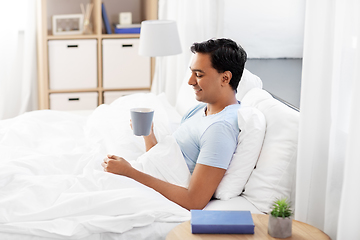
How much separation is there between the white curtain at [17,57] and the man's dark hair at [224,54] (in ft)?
8.16

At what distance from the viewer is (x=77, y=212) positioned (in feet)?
4.44

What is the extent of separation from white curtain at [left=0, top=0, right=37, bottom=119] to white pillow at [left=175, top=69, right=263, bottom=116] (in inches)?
68.3

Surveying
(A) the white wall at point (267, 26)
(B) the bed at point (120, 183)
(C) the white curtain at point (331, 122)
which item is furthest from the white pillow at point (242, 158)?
(A) the white wall at point (267, 26)

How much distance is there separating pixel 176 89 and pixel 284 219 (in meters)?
2.27

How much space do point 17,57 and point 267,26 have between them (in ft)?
7.03

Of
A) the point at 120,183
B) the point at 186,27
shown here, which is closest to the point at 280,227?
the point at 120,183

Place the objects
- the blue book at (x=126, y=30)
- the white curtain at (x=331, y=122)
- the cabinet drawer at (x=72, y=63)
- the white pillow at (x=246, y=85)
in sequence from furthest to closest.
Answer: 1. the blue book at (x=126, y=30)
2. the cabinet drawer at (x=72, y=63)
3. the white pillow at (x=246, y=85)
4. the white curtain at (x=331, y=122)

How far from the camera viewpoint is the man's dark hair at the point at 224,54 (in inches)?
64.1

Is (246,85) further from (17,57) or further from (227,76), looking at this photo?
(17,57)

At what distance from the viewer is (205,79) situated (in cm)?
164

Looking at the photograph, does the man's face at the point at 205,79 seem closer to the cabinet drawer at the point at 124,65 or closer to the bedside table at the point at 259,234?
the bedside table at the point at 259,234

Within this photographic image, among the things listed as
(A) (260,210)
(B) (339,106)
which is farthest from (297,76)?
(B) (339,106)

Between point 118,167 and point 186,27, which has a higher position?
point 186,27

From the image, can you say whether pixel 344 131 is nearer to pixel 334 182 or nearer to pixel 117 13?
pixel 334 182
